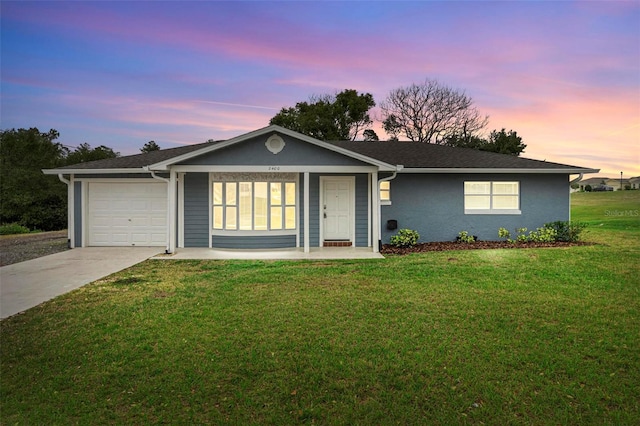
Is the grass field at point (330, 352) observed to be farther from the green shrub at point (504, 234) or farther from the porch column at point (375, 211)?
the green shrub at point (504, 234)

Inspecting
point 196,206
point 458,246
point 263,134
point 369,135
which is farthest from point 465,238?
point 369,135

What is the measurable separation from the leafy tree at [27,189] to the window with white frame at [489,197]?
2447cm

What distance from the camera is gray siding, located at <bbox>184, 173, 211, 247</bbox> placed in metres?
12.2

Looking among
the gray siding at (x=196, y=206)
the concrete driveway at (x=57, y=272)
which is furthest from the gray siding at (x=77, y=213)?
the gray siding at (x=196, y=206)

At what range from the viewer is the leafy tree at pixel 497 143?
33.7 metres

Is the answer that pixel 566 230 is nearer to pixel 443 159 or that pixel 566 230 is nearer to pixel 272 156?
pixel 443 159

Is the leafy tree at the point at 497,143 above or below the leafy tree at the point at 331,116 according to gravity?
below

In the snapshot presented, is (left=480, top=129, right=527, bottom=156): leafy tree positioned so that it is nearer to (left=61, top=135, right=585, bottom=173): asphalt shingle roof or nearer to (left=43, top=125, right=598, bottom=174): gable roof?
(left=61, top=135, right=585, bottom=173): asphalt shingle roof

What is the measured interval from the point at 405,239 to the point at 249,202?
5177mm

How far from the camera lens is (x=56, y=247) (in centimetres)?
1286

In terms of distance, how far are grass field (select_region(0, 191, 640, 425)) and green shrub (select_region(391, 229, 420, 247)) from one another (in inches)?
188

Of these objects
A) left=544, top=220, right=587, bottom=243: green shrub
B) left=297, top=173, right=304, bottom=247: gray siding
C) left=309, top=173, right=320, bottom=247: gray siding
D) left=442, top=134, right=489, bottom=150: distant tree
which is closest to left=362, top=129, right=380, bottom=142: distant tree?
left=442, top=134, right=489, bottom=150: distant tree

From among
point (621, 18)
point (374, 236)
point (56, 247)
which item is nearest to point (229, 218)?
point (374, 236)

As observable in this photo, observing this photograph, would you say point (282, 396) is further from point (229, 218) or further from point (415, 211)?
point (415, 211)
